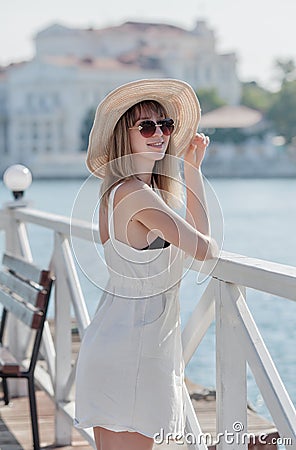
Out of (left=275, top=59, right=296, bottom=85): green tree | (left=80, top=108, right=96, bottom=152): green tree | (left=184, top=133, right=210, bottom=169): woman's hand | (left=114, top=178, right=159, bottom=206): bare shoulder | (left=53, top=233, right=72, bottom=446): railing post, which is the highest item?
(left=275, top=59, right=296, bottom=85): green tree

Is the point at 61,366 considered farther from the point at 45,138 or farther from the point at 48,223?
the point at 45,138

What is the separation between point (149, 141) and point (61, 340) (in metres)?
1.35

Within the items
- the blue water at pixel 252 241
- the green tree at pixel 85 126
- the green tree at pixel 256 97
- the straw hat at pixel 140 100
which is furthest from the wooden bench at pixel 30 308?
the green tree at pixel 256 97

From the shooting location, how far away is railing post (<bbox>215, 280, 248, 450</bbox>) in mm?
1986

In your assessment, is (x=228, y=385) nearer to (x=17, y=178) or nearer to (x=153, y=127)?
(x=153, y=127)

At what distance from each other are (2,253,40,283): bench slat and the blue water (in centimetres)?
37

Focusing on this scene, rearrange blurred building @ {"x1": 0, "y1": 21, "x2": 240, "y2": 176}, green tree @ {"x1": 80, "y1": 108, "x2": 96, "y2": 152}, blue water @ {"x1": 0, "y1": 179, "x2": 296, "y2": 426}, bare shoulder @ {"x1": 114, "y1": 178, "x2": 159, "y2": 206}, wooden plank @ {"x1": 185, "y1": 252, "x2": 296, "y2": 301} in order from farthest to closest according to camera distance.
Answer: green tree @ {"x1": 80, "y1": 108, "x2": 96, "y2": 152} → blurred building @ {"x1": 0, "y1": 21, "x2": 240, "y2": 176} → blue water @ {"x1": 0, "y1": 179, "x2": 296, "y2": 426} → bare shoulder @ {"x1": 114, "y1": 178, "x2": 159, "y2": 206} → wooden plank @ {"x1": 185, "y1": 252, "x2": 296, "y2": 301}

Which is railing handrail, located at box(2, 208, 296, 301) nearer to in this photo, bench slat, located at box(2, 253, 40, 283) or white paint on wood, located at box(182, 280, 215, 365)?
white paint on wood, located at box(182, 280, 215, 365)

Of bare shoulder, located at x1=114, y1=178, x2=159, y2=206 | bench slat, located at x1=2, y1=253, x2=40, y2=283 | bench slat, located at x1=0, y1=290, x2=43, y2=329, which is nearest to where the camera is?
bare shoulder, located at x1=114, y1=178, x2=159, y2=206

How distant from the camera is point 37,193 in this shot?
56812mm

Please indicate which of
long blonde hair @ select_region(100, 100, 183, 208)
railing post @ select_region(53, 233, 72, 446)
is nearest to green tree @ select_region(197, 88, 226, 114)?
railing post @ select_region(53, 233, 72, 446)

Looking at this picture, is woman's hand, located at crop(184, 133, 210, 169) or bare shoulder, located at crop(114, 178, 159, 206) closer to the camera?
bare shoulder, located at crop(114, 178, 159, 206)

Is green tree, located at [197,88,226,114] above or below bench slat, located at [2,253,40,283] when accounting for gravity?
above

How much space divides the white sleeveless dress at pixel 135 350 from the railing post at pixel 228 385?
0.35ft
